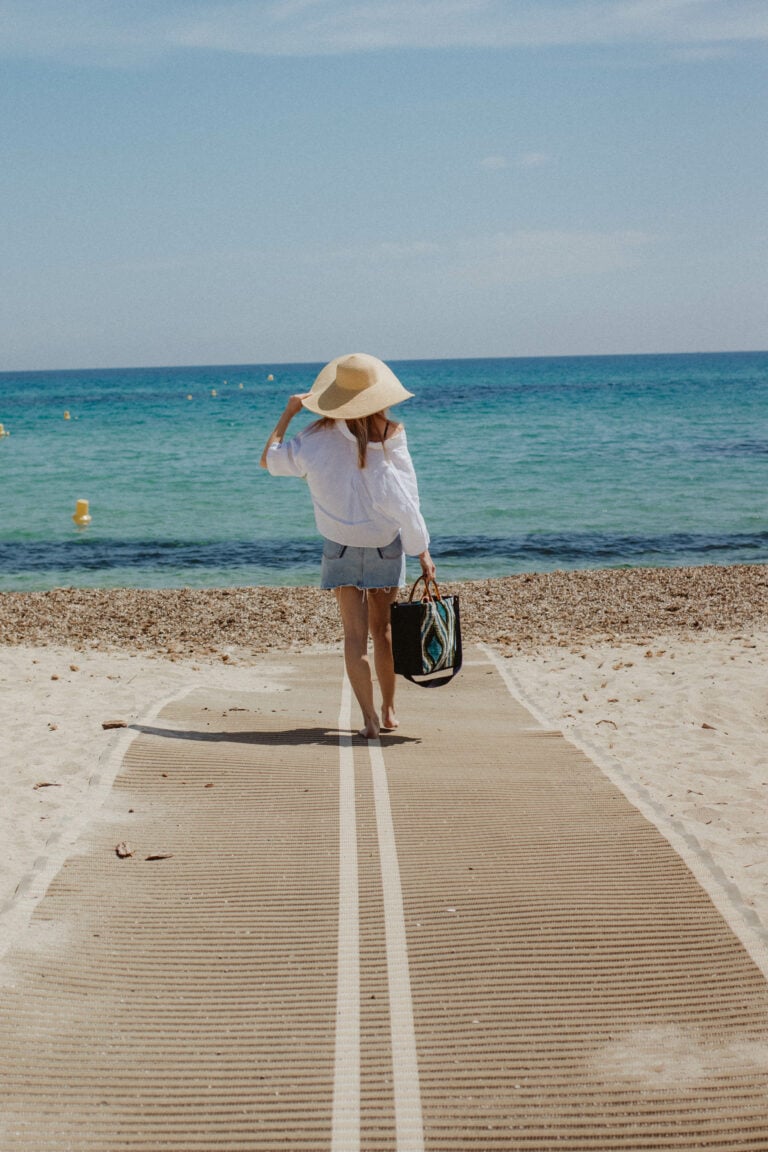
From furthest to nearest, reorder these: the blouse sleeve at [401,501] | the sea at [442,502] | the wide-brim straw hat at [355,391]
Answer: the sea at [442,502] < the blouse sleeve at [401,501] < the wide-brim straw hat at [355,391]

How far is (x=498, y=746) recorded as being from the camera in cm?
607

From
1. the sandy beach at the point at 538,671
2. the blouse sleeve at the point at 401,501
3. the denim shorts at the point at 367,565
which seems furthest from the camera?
the denim shorts at the point at 367,565

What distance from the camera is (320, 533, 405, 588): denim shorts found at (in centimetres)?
564

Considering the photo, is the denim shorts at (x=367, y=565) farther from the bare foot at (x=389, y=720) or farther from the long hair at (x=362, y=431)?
the bare foot at (x=389, y=720)

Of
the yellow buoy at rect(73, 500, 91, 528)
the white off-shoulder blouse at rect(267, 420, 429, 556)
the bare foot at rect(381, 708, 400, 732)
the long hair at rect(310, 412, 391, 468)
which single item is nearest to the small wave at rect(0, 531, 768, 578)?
the yellow buoy at rect(73, 500, 91, 528)

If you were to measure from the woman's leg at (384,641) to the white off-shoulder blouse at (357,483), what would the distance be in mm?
356

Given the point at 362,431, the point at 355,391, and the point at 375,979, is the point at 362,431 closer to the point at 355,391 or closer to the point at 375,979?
the point at 355,391

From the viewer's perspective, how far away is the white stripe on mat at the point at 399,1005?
107 inches

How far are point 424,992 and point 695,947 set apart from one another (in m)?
0.91

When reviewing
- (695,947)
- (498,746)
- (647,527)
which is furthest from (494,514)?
(695,947)

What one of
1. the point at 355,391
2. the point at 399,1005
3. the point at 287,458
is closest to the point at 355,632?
the point at 287,458

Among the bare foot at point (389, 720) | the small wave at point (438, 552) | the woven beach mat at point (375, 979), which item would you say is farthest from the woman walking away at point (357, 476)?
the small wave at point (438, 552)

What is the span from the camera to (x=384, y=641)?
5.95 metres

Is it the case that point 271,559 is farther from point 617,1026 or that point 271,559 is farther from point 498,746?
point 617,1026
